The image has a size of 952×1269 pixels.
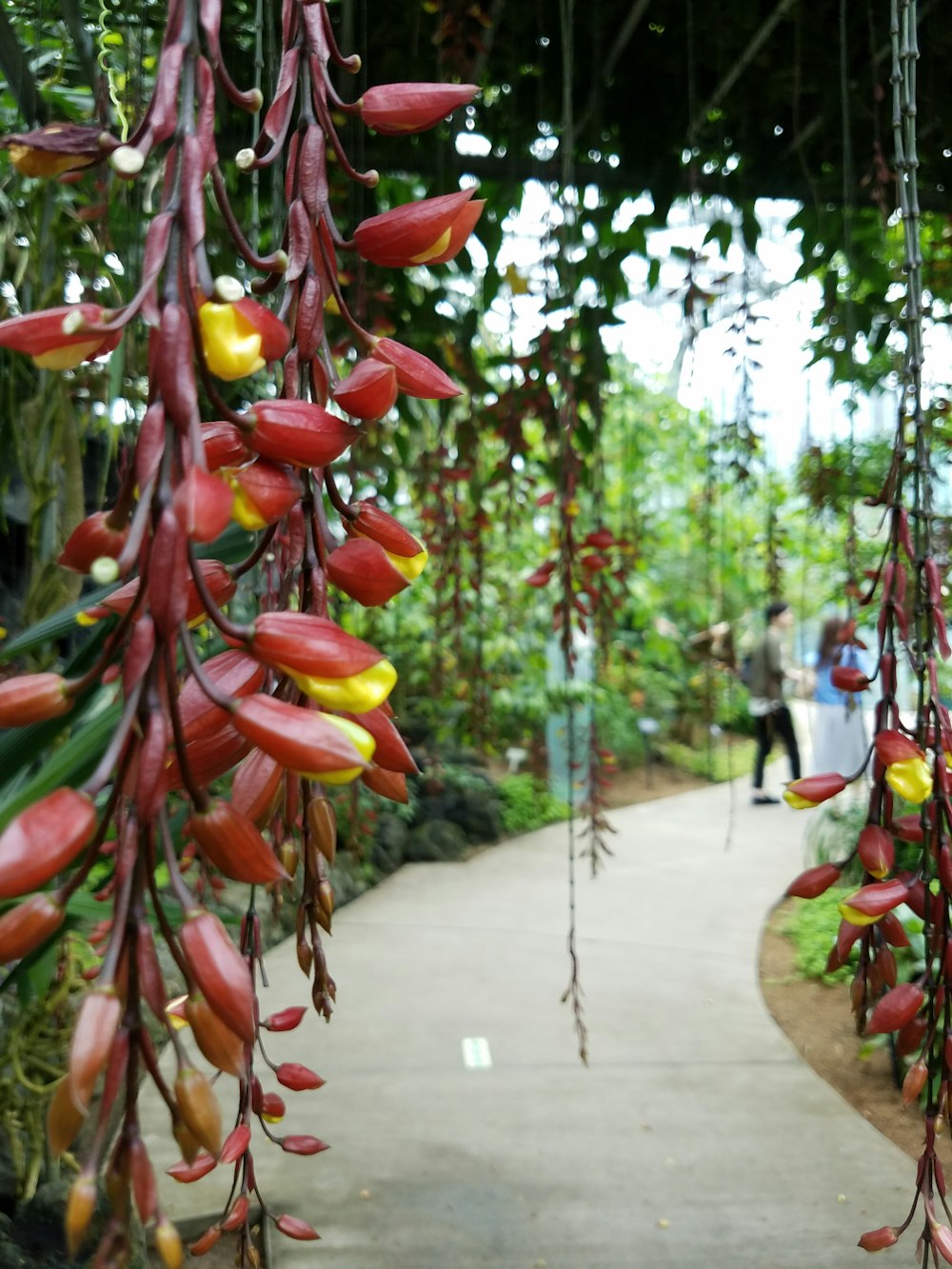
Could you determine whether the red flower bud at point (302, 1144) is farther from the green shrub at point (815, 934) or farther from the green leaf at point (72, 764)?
the green shrub at point (815, 934)

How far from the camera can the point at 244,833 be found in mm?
254

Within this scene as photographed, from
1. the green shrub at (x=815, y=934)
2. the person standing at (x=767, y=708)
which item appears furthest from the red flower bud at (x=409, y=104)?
the person standing at (x=767, y=708)

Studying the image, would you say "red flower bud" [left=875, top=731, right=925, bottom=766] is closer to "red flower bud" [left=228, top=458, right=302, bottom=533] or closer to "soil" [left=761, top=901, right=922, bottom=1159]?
"red flower bud" [left=228, top=458, right=302, bottom=533]

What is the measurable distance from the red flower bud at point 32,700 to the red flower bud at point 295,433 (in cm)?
8

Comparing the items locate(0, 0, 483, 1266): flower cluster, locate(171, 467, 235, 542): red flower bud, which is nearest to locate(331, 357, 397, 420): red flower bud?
locate(0, 0, 483, 1266): flower cluster

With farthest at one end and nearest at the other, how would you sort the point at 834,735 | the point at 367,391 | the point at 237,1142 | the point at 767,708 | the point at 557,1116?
the point at 767,708, the point at 834,735, the point at 557,1116, the point at 237,1142, the point at 367,391

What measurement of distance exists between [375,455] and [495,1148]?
4.46ft

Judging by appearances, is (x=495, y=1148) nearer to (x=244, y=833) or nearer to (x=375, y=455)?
(x=375, y=455)

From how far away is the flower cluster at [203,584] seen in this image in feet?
0.72

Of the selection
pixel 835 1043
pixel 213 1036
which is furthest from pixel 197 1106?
pixel 835 1043

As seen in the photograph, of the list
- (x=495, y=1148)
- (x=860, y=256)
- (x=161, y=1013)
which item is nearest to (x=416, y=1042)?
(x=495, y=1148)

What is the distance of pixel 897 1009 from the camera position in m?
0.58

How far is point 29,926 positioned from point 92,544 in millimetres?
104

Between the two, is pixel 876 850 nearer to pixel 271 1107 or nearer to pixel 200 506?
pixel 271 1107
